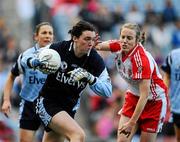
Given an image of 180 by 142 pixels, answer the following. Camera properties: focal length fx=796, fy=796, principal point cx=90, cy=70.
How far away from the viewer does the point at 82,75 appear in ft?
31.3

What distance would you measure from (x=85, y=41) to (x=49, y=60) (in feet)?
1.65

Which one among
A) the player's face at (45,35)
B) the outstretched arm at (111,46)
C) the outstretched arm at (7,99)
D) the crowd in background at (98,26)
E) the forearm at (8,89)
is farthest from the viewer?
the crowd in background at (98,26)

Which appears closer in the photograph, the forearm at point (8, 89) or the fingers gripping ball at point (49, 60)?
the fingers gripping ball at point (49, 60)

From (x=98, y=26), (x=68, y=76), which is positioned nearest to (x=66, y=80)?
(x=68, y=76)

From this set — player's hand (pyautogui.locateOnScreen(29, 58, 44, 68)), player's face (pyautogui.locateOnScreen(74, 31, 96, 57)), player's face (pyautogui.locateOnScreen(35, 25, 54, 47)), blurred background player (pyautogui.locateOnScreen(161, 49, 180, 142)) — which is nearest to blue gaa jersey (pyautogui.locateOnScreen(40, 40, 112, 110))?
player's face (pyautogui.locateOnScreen(74, 31, 96, 57))

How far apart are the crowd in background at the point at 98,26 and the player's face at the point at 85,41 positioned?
18.9 ft

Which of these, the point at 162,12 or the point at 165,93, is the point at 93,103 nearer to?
the point at 162,12

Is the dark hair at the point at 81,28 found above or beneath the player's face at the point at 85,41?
above

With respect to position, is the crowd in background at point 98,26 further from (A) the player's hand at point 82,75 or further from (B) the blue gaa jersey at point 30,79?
(A) the player's hand at point 82,75

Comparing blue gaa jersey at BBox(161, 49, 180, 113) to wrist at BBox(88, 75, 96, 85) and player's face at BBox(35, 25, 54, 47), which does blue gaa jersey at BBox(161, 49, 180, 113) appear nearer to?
player's face at BBox(35, 25, 54, 47)

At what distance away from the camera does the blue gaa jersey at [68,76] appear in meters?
9.84

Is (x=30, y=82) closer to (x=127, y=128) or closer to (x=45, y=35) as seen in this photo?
(x=45, y=35)

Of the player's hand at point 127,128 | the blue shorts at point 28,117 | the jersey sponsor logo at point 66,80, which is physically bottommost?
the blue shorts at point 28,117


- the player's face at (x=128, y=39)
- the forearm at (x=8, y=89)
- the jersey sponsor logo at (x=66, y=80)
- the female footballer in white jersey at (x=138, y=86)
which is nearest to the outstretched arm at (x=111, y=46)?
the female footballer in white jersey at (x=138, y=86)
